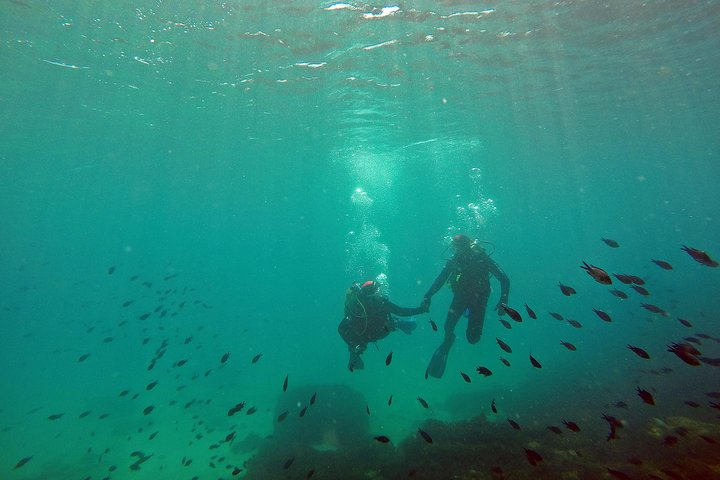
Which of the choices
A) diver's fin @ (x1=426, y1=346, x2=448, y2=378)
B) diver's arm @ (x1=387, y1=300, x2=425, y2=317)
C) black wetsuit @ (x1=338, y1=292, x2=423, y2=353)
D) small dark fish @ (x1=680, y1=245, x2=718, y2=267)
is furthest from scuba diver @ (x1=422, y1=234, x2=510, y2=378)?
small dark fish @ (x1=680, y1=245, x2=718, y2=267)

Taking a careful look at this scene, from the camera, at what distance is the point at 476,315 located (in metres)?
10.7

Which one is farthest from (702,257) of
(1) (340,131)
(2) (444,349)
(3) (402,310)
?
(1) (340,131)

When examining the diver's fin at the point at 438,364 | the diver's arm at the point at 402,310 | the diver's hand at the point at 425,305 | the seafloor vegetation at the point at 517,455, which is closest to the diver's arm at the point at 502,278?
the diver's hand at the point at 425,305

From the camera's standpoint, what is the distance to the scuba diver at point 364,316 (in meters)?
9.34

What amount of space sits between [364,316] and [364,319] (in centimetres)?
14

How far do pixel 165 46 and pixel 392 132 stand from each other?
782 inches

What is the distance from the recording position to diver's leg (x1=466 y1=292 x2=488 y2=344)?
10625mm

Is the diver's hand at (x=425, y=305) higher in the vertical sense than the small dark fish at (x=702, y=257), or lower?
lower

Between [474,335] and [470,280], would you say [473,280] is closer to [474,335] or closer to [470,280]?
[470,280]

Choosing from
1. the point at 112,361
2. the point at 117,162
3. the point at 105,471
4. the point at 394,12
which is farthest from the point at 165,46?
the point at 112,361

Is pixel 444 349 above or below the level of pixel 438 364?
above

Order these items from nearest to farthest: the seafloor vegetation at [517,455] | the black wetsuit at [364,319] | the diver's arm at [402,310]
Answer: the seafloor vegetation at [517,455], the black wetsuit at [364,319], the diver's arm at [402,310]

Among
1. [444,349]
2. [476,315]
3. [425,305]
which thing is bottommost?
[444,349]

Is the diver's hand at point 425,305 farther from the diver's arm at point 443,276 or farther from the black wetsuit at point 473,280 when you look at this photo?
the diver's arm at point 443,276
